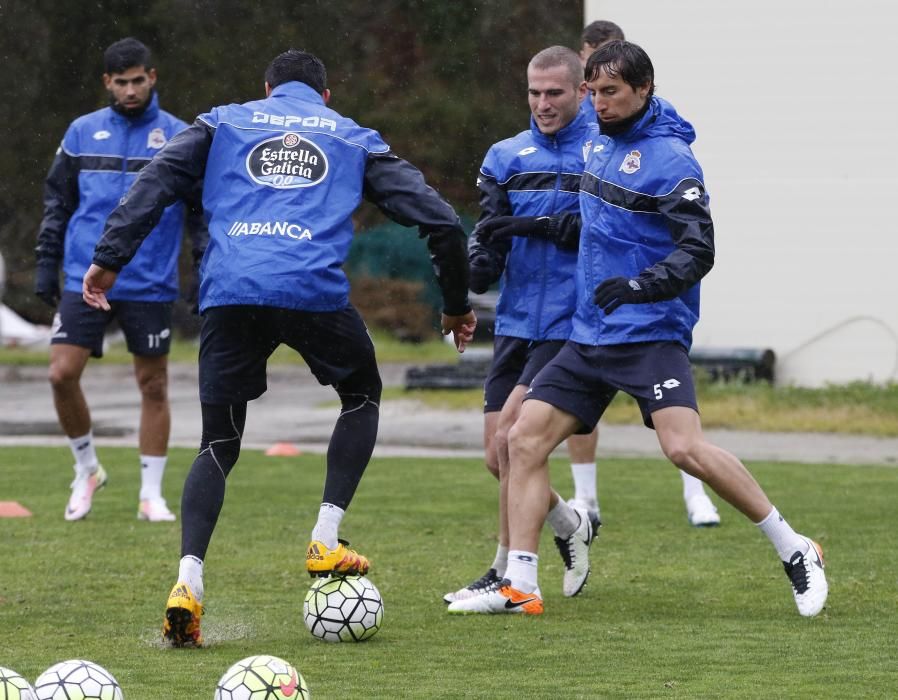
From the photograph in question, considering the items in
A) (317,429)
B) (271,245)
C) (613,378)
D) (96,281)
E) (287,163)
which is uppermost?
(287,163)

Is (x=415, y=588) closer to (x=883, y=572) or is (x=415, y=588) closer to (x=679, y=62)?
(x=883, y=572)

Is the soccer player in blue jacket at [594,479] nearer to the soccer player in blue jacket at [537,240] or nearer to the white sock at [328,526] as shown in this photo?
the soccer player in blue jacket at [537,240]

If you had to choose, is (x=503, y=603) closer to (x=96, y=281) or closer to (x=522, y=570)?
(x=522, y=570)

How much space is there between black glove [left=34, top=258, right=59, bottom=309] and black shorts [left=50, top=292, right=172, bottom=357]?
11 cm

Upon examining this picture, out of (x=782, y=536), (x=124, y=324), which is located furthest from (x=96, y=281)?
(x=124, y=324)

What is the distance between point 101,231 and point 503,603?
3.70 m

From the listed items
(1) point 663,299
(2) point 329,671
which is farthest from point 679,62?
(2) point 329,671

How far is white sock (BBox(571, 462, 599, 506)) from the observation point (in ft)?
26.9

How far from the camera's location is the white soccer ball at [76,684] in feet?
13.6

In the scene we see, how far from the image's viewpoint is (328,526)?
5730 millimetres

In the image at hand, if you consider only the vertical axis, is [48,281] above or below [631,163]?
below

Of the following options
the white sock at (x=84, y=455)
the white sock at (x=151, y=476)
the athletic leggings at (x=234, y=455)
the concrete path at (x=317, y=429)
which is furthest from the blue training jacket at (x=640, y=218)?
the concrete path at (x=317, y=429)

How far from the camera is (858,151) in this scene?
1511 centimetres

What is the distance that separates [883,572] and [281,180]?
3231mm
